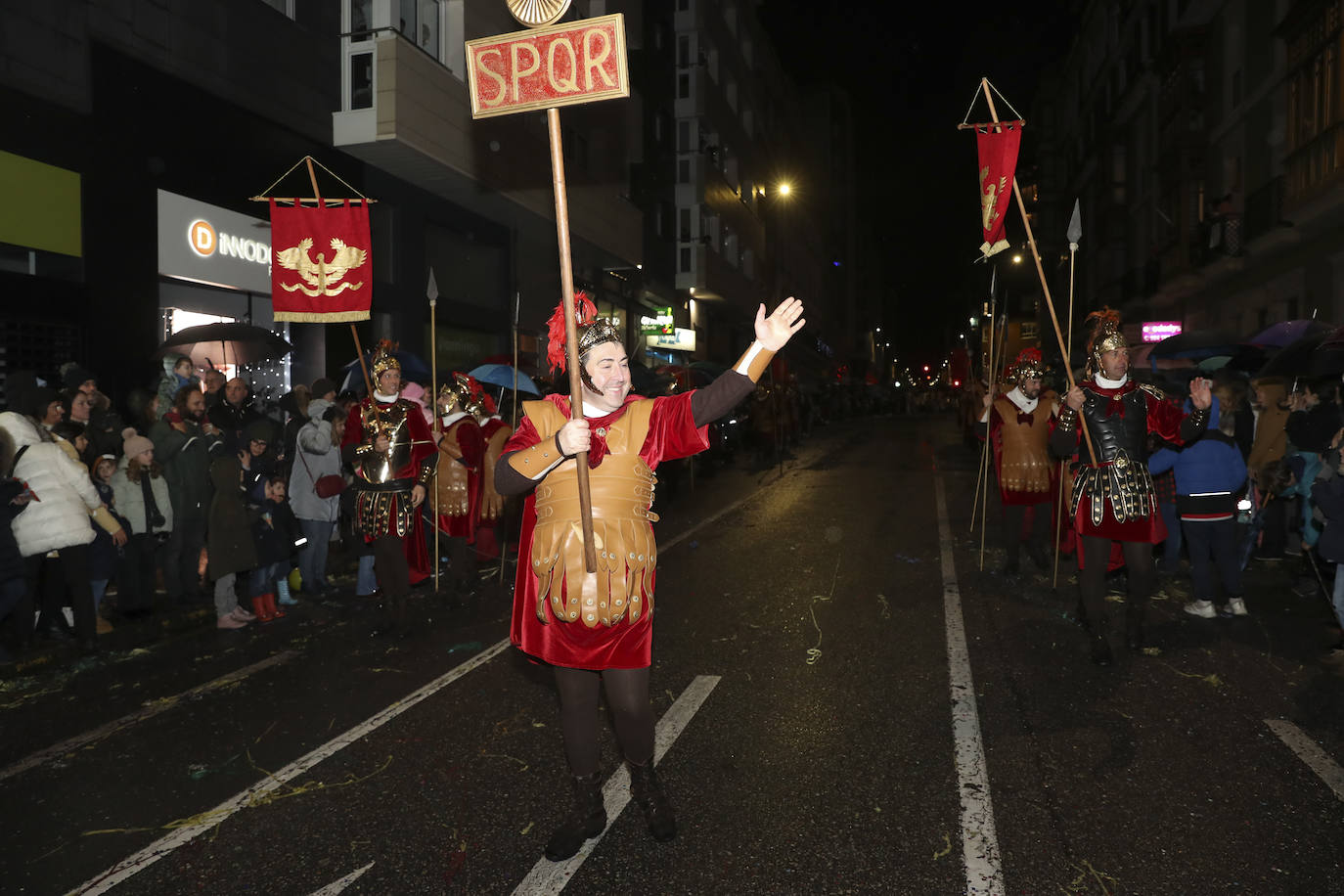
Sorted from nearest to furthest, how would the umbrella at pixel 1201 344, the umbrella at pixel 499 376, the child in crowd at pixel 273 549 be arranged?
the child in crowd at pixel 273 549 → the umbrella at pixel 499 376 → the umbrella at pixel 1201 344

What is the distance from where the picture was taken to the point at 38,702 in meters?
5.88

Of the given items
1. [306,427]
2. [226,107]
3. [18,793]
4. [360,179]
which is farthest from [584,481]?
[360,179]

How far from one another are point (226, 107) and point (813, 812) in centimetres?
1300

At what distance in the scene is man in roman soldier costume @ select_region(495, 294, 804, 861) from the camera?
3682 millimetres

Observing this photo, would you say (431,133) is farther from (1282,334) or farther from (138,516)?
(1282,334)

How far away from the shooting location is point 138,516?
7.79 m

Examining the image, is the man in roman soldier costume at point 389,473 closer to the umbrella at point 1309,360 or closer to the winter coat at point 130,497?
the winter coat at point 130,497

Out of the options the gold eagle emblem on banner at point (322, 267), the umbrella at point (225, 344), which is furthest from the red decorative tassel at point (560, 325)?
the umbrella at point (225, 344)

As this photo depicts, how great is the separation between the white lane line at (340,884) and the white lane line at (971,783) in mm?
2185

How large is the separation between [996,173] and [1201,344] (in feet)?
23.4

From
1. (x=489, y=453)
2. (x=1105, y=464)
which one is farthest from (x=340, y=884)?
(x=489, y=453)

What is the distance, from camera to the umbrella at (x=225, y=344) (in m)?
10.3

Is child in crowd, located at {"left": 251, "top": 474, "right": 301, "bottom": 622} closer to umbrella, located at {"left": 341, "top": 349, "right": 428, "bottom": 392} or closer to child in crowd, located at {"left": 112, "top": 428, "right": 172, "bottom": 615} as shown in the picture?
child in crowd, located at {"left": 112, "top": 428, "right": 172, "bottom": 615}

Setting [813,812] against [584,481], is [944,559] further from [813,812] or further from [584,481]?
[584,481]
